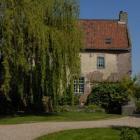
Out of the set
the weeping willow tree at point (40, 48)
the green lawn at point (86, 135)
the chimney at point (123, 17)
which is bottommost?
the green lawn at point (86, 135)

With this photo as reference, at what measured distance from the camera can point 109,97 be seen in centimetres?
4150

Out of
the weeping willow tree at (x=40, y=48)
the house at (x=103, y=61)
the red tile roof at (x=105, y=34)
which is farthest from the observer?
the red tile roof at (x=105, y=34)

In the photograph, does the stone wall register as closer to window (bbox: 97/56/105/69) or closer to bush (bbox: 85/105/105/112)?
window (bbox: 97/56/105/69)

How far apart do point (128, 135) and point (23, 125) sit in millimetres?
10287

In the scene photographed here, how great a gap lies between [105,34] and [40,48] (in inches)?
736

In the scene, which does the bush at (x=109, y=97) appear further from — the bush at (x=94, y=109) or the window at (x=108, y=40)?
the window at (x=108, y=40)

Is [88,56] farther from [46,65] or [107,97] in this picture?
[46,65]

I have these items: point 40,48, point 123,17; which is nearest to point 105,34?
point 123,17

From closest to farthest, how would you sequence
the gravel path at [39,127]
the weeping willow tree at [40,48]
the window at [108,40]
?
the gravel path at [39,127] → the weeping willow tree at [40,48] → the window at [108,40]

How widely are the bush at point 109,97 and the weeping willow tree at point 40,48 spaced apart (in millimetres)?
10098

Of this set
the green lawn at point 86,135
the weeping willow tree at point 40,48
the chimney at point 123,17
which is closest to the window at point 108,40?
the chimney at point 123,17

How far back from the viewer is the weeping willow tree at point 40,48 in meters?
28.2

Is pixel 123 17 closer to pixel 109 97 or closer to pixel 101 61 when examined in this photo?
pixel 101 61

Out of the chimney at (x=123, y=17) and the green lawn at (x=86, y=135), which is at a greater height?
the chimney at (x=123, y=17)
